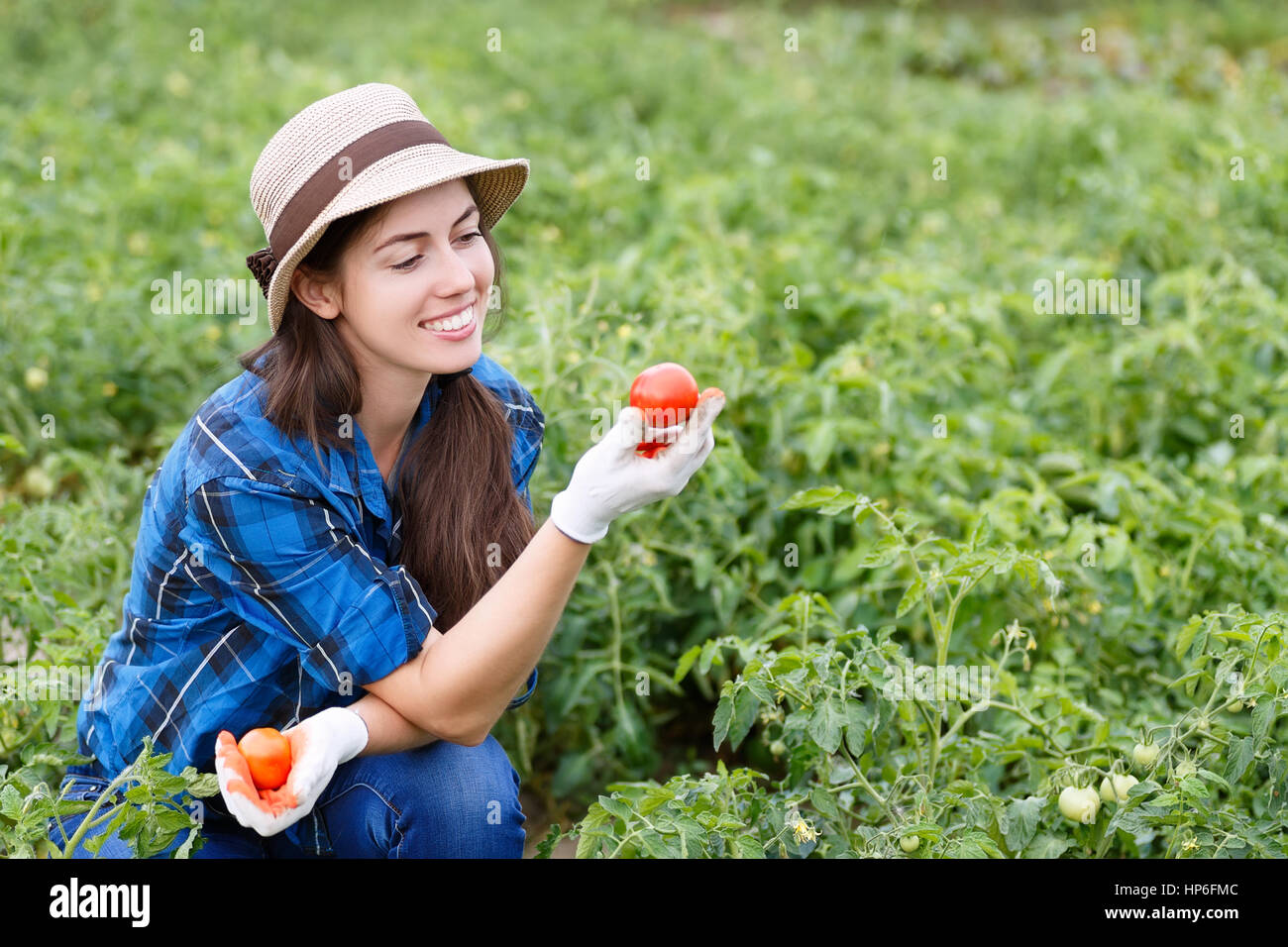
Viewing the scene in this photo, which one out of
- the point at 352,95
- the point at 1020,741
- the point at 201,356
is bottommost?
the point at 1020,741

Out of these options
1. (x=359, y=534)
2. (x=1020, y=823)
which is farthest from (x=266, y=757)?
(x=1020, y=823)

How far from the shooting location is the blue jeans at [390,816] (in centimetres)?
197

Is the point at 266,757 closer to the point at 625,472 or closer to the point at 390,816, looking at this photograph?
the point at 390,816

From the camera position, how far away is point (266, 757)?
1.66 meters

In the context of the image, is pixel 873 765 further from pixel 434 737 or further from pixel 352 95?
pixel 352 95

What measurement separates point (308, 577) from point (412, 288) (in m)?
0.42

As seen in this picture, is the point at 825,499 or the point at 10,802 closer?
the point at 10,802

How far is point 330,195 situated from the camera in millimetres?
1770

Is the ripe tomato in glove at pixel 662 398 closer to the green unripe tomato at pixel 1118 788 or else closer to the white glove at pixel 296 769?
the white glove at pixel 296 769
